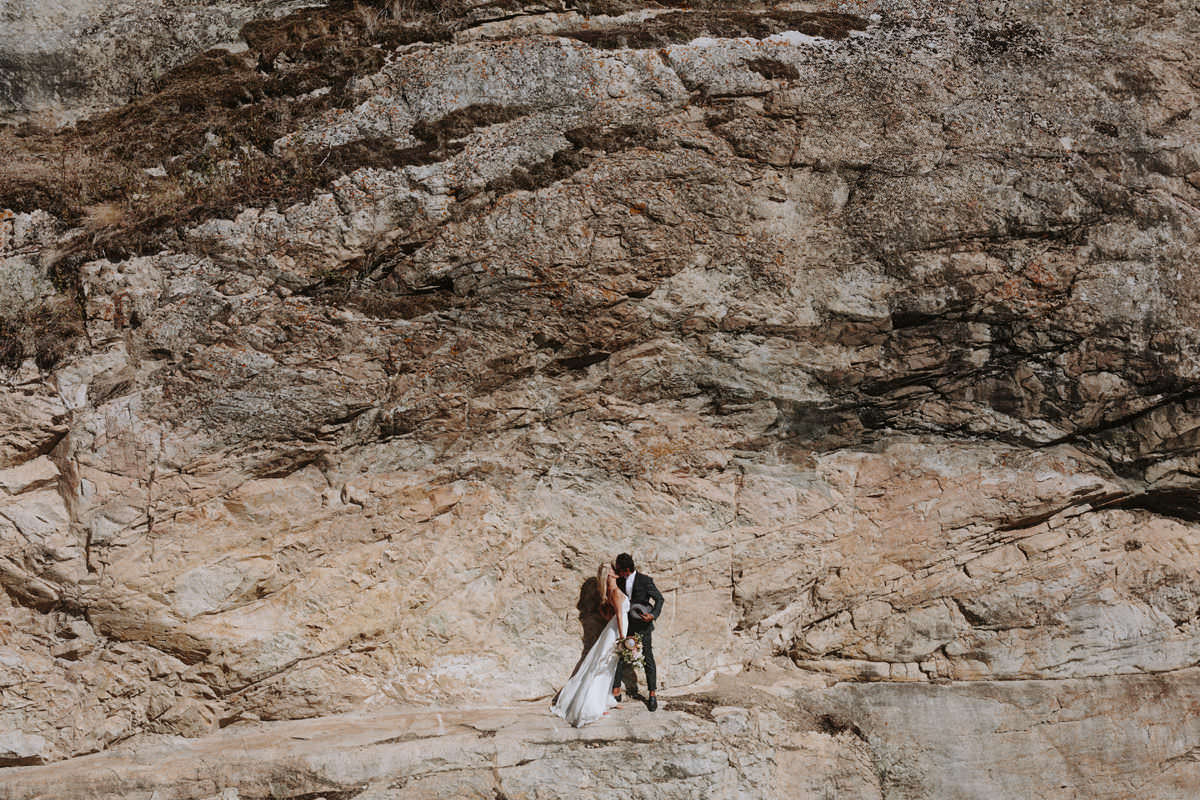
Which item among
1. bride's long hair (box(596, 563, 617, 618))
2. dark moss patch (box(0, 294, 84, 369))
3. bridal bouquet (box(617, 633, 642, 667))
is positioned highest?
dark moss patch (box(0, 294, 84, 369))

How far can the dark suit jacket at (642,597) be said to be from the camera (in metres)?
8.77

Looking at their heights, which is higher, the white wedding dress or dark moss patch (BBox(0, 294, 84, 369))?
dark moss patch (BBox(0, 294, 84, 369))

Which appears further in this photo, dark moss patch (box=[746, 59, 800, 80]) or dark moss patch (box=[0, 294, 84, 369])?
dark moss patch (box=[746, 59, 800, 80])

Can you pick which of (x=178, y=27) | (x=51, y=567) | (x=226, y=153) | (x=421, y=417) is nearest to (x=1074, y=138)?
(x=421, y=417)

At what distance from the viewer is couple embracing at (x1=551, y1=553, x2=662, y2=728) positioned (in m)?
8.68

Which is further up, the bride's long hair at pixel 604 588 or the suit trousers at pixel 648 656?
the bride's long hair at pixel 604 588

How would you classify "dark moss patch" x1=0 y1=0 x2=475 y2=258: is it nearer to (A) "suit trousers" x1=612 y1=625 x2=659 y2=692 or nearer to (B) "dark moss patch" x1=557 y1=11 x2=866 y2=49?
(B) "dark moss patch" x1=557 y1=11 x2=866 y2=49

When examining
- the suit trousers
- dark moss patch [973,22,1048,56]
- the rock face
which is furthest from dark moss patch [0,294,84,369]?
dark moss patch [973,22,1048,56]

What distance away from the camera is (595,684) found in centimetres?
868

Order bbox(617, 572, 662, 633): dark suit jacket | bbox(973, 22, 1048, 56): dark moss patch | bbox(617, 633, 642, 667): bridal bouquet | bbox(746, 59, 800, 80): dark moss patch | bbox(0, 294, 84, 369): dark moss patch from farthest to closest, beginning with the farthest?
bbox(973, 22, 1048, 56): dark moss patch, bbox(746, 59, 800, 80): dark moss patch, bbox(617, 572, 662, 633): dark suit jacket, bbox(617, 633, 642, 667): bridal bouquet, bbox(0, 294, 84, 369): dark moss patch

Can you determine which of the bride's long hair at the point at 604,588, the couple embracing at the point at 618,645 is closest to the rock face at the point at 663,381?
the bride's long hair at the point at 604,588

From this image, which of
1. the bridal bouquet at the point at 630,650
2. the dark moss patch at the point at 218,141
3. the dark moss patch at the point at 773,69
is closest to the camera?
the bridal bouquet at the point at 630,650

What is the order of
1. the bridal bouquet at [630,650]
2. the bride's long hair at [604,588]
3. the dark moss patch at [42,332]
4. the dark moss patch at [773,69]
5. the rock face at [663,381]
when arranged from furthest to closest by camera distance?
the dark moss patch at [773,69], the bride's long hair at [604,588], the bridal bouquet at [630,650], the rock face at [663,381], the dark moss patch at [42,332]

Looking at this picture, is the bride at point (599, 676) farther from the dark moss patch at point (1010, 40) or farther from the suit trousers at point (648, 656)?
the dark moss patch at point (1010, 40)
